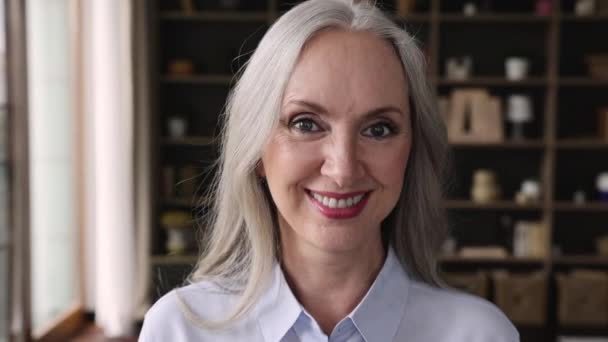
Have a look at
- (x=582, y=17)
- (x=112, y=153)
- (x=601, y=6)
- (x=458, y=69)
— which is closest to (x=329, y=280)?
(x=112, y=153)

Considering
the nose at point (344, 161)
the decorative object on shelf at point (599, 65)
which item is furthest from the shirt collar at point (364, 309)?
the decorative object on shelf at point (599, 65)

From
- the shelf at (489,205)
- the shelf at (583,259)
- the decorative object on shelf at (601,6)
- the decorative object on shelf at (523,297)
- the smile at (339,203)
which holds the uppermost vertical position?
the decorative object on shelf at (601,6)

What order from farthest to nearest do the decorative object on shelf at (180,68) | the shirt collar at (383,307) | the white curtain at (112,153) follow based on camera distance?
the decorative object on shelf at (180,68) < the white curtain at (112,153) < the shirt collar at (383,307)

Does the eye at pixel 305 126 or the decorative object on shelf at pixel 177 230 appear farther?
the decorative object on shelf at pixel 177 230

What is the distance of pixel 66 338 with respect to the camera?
4.23 meters

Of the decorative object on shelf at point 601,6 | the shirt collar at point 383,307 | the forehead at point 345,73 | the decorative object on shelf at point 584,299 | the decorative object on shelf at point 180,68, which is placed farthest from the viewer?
the decorative object on shelf at point 180,68

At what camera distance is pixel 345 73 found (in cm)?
105

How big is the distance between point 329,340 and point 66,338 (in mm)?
3471

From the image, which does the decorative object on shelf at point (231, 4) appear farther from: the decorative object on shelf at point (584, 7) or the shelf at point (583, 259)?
the shelf at point (583, 259)

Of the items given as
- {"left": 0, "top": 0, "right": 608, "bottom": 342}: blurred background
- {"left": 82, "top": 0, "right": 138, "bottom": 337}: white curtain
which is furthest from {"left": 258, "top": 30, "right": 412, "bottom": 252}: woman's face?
{"left": 82, "top": 0, "right": 138, "bottom": 337}: white curtain

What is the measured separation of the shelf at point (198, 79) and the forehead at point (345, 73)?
3.79 m

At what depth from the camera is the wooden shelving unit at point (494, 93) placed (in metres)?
4.78

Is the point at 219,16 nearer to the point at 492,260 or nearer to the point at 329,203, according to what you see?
the point at 492,260

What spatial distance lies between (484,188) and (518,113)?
0.56 meters
